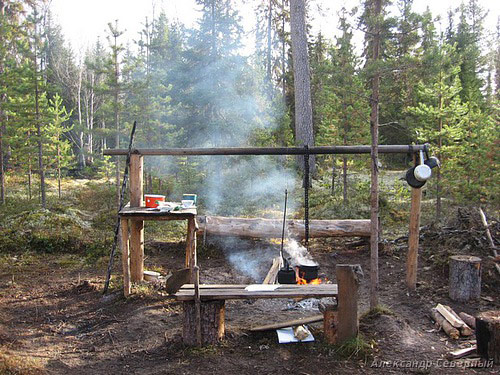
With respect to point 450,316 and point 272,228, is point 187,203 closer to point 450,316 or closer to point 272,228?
point 272,228

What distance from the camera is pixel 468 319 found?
517cm

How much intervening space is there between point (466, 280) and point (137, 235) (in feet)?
18.2

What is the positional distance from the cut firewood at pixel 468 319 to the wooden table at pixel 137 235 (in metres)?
3.93

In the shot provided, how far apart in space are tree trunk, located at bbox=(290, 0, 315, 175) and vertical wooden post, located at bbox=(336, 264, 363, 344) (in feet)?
37.7

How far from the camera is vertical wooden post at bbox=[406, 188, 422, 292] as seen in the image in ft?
21.0

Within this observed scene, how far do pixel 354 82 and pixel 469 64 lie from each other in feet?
47.3

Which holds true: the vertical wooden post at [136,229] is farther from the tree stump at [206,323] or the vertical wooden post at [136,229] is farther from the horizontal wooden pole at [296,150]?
the tree stump at [206,323]

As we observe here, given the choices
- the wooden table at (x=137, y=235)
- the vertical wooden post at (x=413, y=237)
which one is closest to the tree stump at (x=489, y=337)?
the vertical wooden post at (x=413, y=237)

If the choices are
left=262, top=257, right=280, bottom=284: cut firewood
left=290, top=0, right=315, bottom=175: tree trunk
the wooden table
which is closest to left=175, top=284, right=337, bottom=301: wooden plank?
the wooden table

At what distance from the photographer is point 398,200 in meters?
14.5

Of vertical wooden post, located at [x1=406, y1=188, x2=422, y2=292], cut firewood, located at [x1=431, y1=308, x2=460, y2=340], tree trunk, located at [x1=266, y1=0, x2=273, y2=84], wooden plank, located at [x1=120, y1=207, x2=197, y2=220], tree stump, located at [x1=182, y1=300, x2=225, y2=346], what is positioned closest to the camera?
tree stump, located at [x1=182, y1=300, x2=225, y2=346]

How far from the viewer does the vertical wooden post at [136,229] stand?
6.80 meters

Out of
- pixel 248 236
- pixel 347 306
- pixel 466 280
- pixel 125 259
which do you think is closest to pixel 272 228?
pixel 248 236

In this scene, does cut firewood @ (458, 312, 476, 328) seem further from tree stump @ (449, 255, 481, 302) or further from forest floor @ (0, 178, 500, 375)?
tree stump @ (449, 255, 481, 302)
